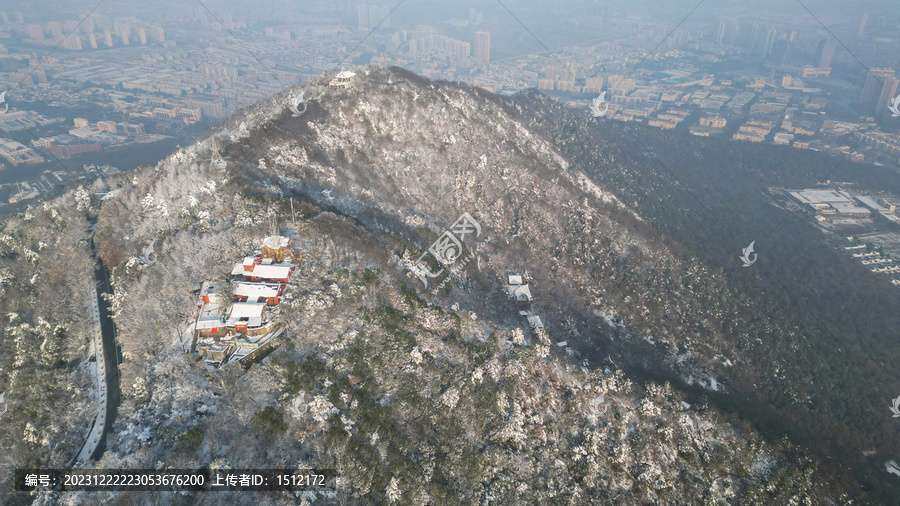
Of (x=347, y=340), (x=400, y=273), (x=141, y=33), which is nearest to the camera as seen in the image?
(x=347, y=340)

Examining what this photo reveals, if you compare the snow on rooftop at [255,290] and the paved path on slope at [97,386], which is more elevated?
the snow on rooftop at [255,290]

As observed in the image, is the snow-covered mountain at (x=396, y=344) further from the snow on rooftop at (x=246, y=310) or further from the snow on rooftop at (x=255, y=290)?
the snow on rooftop at (x=246, y=310)

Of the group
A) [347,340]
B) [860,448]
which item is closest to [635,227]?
[860,448]

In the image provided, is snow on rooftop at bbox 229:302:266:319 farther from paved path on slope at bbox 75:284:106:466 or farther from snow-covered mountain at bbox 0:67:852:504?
paved path on slope at bbox 75:284:106:466

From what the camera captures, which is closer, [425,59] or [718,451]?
[718,451]

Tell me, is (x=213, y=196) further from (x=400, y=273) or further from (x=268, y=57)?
(x=268, y=57)

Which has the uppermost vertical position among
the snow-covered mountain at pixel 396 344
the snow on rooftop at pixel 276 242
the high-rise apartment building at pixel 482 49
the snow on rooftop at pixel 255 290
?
the high-rise apartment building at pixel 482 49
